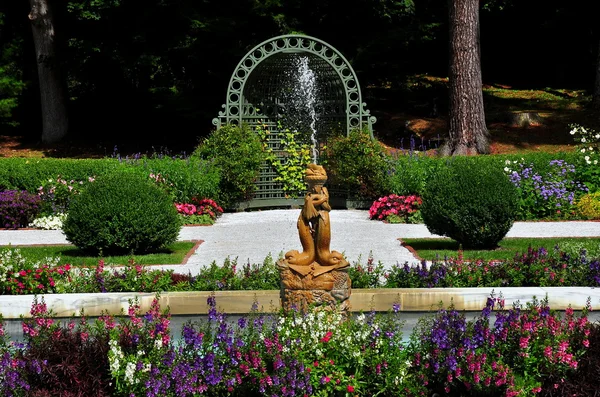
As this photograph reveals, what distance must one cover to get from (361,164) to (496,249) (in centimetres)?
524

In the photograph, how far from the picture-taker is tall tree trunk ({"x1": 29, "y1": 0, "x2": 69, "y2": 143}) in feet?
74.9

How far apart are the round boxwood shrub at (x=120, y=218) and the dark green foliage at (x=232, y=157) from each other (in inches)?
204

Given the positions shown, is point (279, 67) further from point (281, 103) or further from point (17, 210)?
point (17, 210)

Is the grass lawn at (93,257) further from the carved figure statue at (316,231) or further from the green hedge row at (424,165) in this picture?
the green hedge row at (424,165)

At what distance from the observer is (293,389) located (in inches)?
204

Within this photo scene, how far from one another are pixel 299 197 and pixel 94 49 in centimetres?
747

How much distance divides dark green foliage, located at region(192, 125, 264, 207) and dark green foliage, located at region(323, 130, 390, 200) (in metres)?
1.49

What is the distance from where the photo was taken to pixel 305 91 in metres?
17.7

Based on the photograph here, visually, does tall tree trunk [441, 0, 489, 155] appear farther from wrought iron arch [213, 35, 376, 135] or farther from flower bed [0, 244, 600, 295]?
flower bed [0, 244, 600, 295]

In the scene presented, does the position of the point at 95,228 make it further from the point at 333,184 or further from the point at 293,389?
the point at 333,184

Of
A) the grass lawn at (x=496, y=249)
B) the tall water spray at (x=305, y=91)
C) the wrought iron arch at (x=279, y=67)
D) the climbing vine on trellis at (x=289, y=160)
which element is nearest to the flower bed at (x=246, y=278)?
the grass lawn at (x=496, y=249)

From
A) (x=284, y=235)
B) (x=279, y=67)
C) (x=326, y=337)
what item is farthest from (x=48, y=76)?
(x=326, y=337)

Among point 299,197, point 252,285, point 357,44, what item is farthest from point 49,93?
point 252,285

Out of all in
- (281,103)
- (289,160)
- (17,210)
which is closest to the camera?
(17,210)
